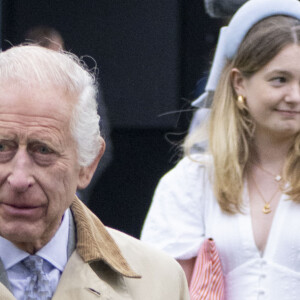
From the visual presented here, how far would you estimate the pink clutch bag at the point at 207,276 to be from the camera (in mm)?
3600

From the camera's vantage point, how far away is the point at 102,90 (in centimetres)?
602

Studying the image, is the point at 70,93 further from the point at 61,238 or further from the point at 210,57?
the point at 210,57

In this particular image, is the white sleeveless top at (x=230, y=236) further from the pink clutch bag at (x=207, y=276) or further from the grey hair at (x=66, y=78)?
the grey hair at (x=66, y=78)

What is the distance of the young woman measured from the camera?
370 cm

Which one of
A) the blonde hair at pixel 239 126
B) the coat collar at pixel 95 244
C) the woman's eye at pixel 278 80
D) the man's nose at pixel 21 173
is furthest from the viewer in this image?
the woman's eye at pixel 278 80

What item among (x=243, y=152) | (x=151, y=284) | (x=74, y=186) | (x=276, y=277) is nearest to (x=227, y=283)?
(x=276, y=277)

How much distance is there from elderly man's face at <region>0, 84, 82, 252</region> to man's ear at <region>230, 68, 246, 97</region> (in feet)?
4.76

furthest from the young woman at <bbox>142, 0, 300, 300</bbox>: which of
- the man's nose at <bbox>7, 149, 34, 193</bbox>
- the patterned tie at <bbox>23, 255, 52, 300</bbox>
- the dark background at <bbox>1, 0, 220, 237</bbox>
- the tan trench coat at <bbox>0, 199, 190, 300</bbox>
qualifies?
the dark background at <bbox>1, 0, 220, 237</bbox>

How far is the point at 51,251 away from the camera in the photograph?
2.78m

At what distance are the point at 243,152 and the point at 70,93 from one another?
4.38ft

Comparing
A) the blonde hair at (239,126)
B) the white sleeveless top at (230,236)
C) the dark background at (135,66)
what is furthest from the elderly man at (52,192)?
the dark background at (135,66)

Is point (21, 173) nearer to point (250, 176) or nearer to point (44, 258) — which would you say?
point (44, 258)

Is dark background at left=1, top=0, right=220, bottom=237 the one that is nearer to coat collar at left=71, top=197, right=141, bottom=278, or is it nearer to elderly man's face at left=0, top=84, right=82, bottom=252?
coat collar at left=71, top=197, right=141, bottom=278

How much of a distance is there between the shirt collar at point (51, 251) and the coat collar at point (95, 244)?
0.12 ft
